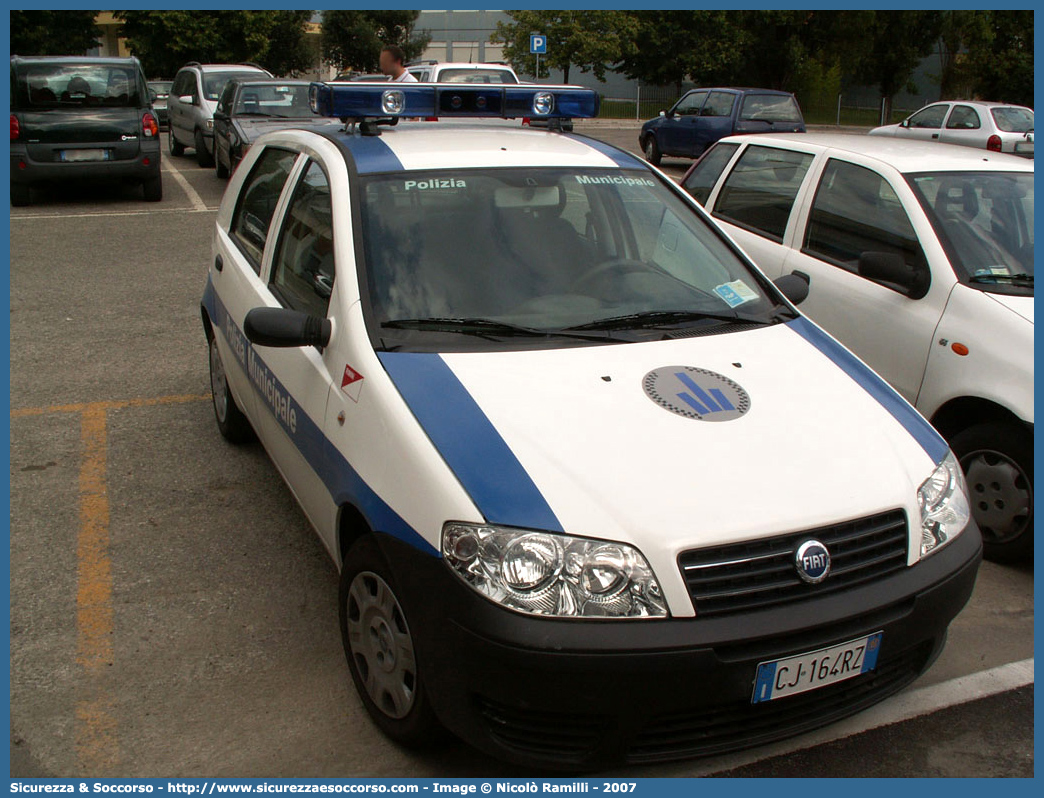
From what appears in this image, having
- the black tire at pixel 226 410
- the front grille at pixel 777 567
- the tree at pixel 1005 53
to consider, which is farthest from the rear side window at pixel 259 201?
the tree at pixel 1005 53

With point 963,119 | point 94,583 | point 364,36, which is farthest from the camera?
point 364,36

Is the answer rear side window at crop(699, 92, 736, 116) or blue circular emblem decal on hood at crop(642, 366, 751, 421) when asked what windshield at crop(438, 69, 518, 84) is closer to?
rear side window at crop(699, 92, 736, 116)

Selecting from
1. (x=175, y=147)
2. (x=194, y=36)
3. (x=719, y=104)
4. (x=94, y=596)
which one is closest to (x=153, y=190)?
(x=175, y=147)

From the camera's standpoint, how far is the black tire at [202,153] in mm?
16484

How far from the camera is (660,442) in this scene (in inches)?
111

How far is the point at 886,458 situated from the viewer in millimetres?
2893

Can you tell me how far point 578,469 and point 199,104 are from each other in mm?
15519

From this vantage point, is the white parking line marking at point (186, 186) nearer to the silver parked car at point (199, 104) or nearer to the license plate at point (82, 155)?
the silver parked car at point (199, 104)

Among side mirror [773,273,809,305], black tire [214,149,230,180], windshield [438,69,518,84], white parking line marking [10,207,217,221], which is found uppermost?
windshield [438,69,518,84]

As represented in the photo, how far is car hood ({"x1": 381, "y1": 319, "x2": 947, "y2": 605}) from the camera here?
256 cm

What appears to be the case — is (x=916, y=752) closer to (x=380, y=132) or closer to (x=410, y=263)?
(x=410, y=263)

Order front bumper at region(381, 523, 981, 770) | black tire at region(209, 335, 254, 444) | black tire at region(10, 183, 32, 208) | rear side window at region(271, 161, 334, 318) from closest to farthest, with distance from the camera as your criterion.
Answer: front bumper at region(381, 523, 981, 770), rear side window at region(271, 161, 334, 318), black tire at region(209, 335, 254, 444), black tire at region(10, 183, 32, 208)

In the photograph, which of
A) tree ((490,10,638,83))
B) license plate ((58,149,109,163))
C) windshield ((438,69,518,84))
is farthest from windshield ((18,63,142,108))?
tree ((490,10,638,83))

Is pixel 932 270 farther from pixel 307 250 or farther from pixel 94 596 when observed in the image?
pixel 94 596
